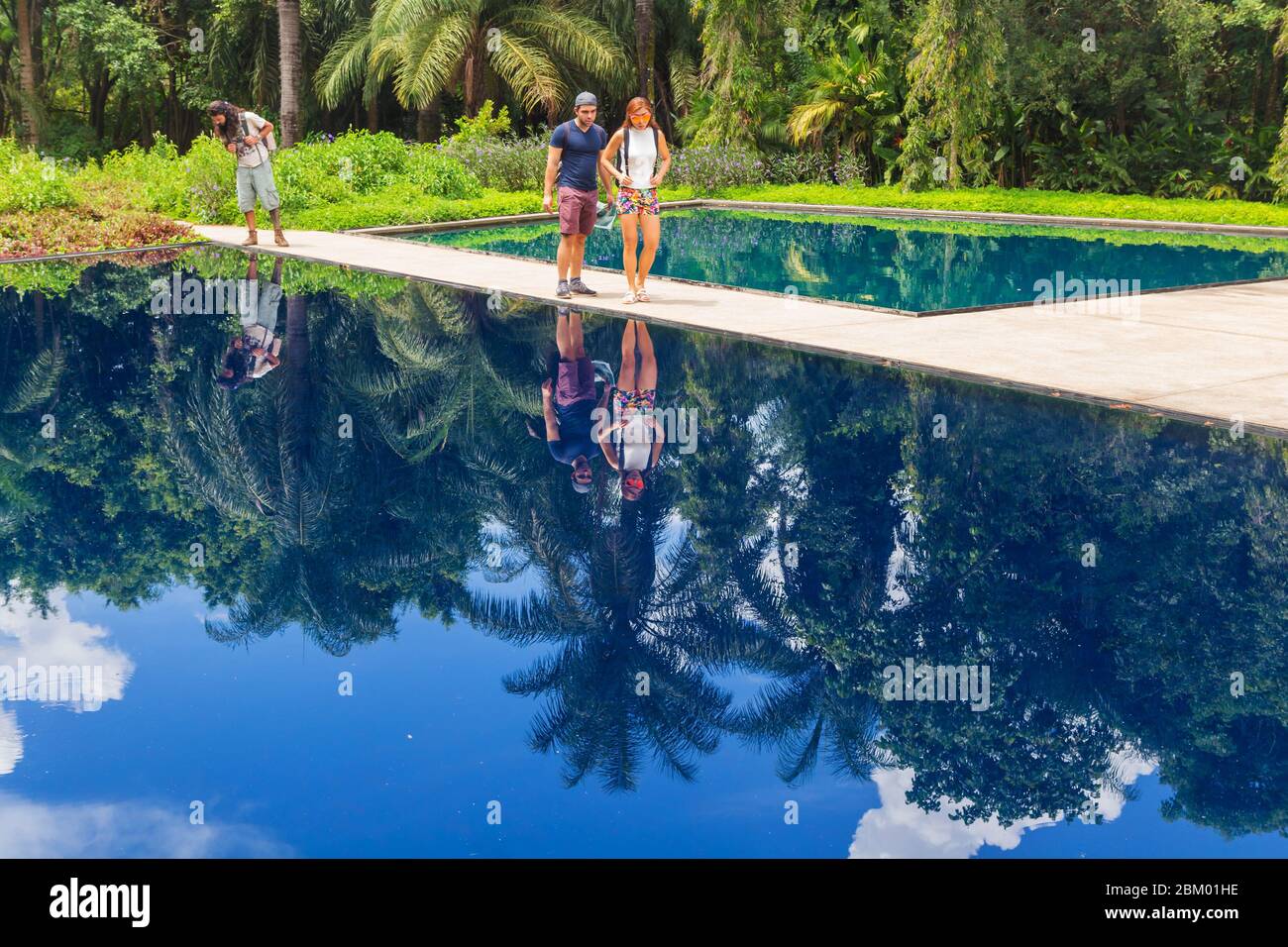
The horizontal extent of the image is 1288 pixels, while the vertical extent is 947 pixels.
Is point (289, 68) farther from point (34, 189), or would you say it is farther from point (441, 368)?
point (441, 368)

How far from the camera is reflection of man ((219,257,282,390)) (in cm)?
1074

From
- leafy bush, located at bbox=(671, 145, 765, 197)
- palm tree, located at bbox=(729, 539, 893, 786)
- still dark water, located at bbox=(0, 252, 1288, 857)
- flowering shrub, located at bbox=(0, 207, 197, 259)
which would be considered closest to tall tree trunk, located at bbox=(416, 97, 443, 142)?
leafy bush, located at bbox=(671, 145, 765, 197)

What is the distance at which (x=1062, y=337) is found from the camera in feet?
39.3

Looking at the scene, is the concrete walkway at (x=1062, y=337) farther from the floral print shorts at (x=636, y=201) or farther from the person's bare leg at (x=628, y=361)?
the floral print shorts at (x=636, y=201)

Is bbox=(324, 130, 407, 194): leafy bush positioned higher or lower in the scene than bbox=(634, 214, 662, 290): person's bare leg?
higher

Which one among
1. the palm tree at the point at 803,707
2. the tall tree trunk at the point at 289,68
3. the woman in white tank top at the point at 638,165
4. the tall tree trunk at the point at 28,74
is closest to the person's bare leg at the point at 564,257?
the woman in white tank top at the point at 638,165

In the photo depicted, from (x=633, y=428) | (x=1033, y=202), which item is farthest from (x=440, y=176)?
(x=633, y=428)

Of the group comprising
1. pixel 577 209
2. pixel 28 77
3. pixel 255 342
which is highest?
pixel 28 77

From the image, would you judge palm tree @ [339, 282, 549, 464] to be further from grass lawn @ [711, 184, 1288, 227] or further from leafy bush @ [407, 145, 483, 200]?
grass lawn @ [711, 184, 1288, 227]

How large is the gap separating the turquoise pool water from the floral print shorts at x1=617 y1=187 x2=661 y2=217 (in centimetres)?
199

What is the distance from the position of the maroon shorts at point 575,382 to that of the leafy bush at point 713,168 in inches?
732

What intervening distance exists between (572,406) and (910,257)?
10559mm

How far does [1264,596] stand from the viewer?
6.11 meters

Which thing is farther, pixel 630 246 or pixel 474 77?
pixel 474 77
